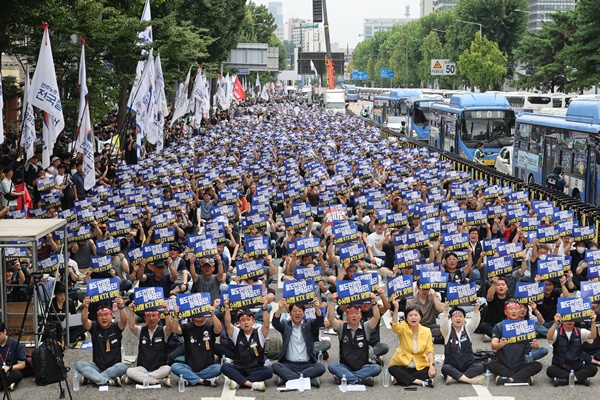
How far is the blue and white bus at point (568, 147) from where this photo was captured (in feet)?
93.9

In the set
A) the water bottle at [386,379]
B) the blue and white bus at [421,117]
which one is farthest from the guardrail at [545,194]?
the blue and white bus at [421,117]

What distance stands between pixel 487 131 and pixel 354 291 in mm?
31096

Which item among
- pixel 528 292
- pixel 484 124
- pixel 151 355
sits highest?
pixel 484 124

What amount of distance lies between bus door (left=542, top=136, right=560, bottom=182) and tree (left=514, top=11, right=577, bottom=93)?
40368mm

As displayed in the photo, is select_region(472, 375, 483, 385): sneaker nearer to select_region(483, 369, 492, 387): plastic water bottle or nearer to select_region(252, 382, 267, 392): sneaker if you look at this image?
select_region(483, 369, 492, 387): plastic water bottle

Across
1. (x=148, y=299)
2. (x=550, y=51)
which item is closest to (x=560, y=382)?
(x=148, y=299)

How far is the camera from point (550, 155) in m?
33.0

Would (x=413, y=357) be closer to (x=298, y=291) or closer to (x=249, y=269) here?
(x=298, y=291)

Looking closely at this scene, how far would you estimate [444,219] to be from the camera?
2211 centimetres

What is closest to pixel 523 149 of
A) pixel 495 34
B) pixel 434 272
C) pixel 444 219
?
pixel 444 219

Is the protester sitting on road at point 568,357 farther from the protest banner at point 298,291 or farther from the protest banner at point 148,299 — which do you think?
the protest banner at point 148,299

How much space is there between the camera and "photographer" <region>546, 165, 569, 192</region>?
98.4 ft

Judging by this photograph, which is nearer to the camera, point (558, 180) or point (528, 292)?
point (528, 292)

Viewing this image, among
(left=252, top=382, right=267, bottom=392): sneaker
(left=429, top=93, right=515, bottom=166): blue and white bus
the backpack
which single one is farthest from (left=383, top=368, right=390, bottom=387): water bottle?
(left=429, top=93, right=515, bottom=166): blue and white bus
